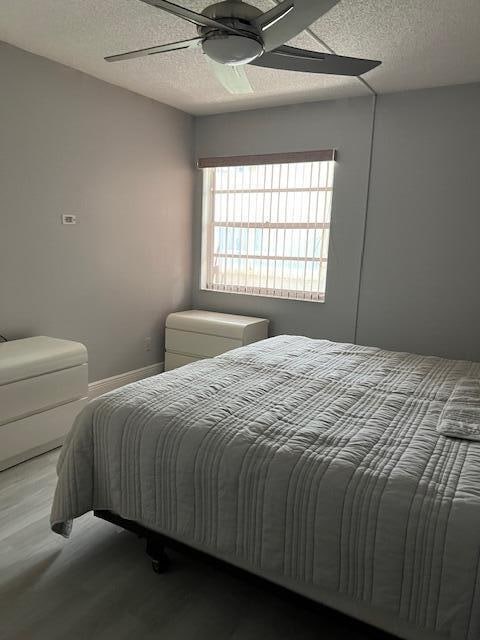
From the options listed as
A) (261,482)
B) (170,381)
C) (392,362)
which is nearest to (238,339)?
(392,362)

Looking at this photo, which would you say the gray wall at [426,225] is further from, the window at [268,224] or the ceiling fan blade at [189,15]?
the ceiling fan blade at [189,15]

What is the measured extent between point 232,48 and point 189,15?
0.84 feet

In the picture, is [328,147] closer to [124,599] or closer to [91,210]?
[91,210]

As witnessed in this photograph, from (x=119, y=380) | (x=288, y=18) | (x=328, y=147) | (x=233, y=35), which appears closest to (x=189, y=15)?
(x=233, y=35)

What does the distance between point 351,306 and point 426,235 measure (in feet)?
2.67

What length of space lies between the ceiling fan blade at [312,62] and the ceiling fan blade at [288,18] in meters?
0.18

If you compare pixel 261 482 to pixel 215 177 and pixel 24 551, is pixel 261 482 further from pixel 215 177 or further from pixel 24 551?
pixel 215 177

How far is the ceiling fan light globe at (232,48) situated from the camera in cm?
184

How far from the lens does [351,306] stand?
13.0 ft

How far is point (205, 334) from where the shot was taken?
411 cm

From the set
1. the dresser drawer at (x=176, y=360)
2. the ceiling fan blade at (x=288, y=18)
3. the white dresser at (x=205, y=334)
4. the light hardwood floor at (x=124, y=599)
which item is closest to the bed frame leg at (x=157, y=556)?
the light hardwood floor at (x=124, y=599)

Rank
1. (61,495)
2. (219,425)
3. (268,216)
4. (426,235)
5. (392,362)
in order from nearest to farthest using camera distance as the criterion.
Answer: (219,425)
(61,495)
(392,362)
(426,235)
(268,216)

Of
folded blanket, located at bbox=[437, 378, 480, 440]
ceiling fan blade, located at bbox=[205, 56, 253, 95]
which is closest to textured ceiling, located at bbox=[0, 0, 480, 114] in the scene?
ceiling fan blade, located at bbox=[205, 56, 253, 95]

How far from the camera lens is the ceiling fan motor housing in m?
1.80
